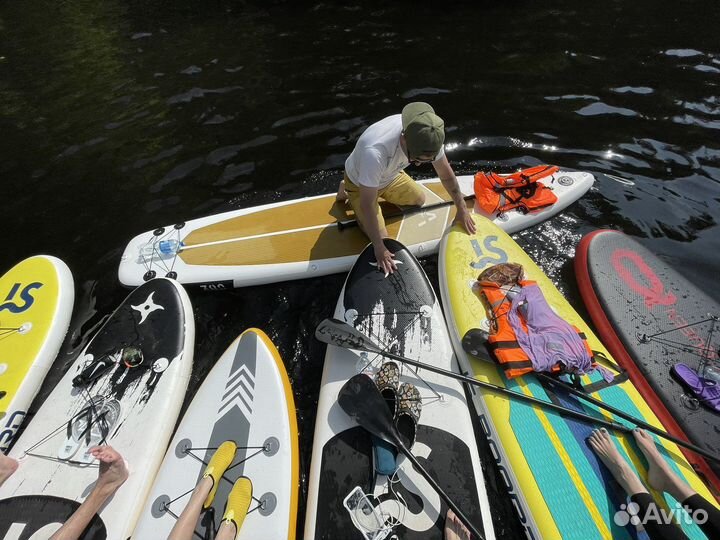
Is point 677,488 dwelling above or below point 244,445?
above

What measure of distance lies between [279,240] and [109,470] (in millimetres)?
2898

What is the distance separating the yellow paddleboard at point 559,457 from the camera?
289 cm

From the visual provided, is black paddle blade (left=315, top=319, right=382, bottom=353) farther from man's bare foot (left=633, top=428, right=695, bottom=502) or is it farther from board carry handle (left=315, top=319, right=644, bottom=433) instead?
man's bare foot (left=633, top=428, right=695, bottom=502)

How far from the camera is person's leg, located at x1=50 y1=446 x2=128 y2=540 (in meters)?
2.90

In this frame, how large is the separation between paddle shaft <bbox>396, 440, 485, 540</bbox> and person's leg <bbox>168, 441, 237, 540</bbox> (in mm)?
1400

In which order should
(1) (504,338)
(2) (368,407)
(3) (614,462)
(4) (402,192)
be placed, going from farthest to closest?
(4) (402,192)
(1) (504,338)
(2) (368,407)
(3) (614,462)

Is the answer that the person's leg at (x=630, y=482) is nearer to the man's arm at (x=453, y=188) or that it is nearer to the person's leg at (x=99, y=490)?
the man's arm at (x=453, y=188)

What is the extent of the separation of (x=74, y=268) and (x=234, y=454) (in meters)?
3.75

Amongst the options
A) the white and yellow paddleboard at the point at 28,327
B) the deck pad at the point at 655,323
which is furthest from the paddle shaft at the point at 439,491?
the white and yellow paddleboard at the point at 28,327

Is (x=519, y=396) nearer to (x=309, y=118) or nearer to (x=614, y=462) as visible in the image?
(x=614, y=462)

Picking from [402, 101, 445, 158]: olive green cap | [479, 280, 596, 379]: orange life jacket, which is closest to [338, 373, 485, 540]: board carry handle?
[479, 280, 596, 379]: orange life jacket

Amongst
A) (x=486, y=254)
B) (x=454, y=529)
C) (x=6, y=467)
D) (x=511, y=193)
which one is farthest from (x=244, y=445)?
(x=511, y=193)

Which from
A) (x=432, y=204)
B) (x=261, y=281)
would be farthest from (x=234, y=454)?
(x=432, y=204)

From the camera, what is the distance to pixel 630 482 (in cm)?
292
